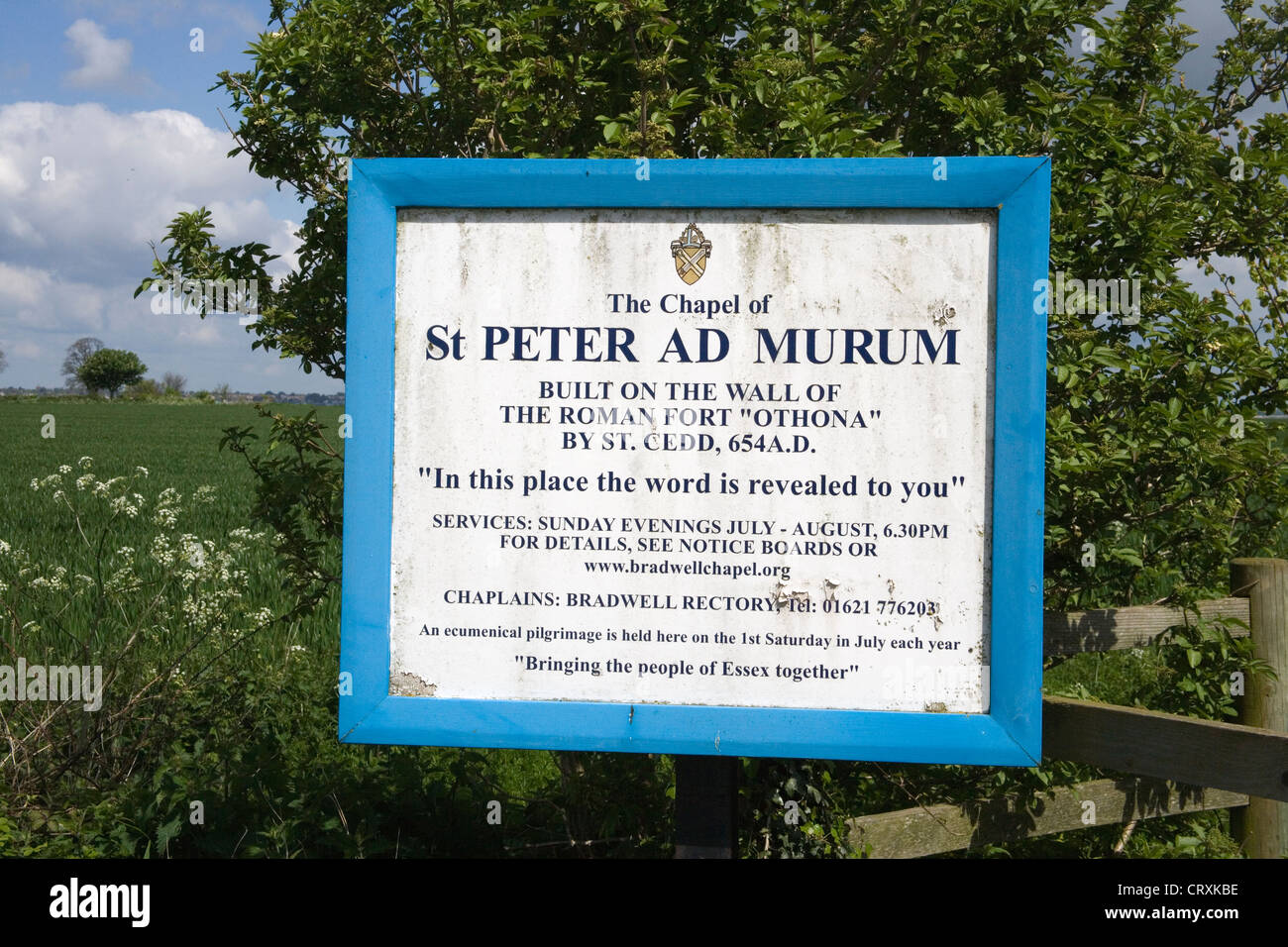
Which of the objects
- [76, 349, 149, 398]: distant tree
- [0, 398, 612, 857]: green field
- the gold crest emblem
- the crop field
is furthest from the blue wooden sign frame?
[76, 349, 149, 398]: distant tree

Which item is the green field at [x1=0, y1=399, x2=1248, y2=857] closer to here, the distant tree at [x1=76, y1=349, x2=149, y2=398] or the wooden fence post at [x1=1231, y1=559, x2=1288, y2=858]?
the wooden fence post at [x1=1231, y1=559, x2=1288, y2=858]

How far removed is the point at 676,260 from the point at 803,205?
1.02ft

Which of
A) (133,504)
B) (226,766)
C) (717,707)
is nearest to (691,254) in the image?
(717,707)

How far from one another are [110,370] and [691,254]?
12229 cm

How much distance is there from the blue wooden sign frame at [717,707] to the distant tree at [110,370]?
122m

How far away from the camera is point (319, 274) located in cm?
372

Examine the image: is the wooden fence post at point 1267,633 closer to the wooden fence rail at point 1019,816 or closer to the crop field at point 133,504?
the wooden fence rail at point 1019,816

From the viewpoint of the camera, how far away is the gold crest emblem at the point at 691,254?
2346 mm

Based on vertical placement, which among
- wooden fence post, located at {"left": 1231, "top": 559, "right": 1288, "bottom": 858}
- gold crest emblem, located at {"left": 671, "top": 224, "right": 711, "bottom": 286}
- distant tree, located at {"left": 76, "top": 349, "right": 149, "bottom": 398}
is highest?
A: distant tree, located at {"left": 76, "top": 349, "right": 149, "bottom": 398}

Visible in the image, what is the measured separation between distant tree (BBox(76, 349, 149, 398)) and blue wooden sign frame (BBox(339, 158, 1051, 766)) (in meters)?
122

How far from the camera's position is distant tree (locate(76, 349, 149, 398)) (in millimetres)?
110000

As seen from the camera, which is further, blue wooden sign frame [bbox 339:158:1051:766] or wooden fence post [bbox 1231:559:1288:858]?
wooden fence post [bbox 1231:559:1288:858]
